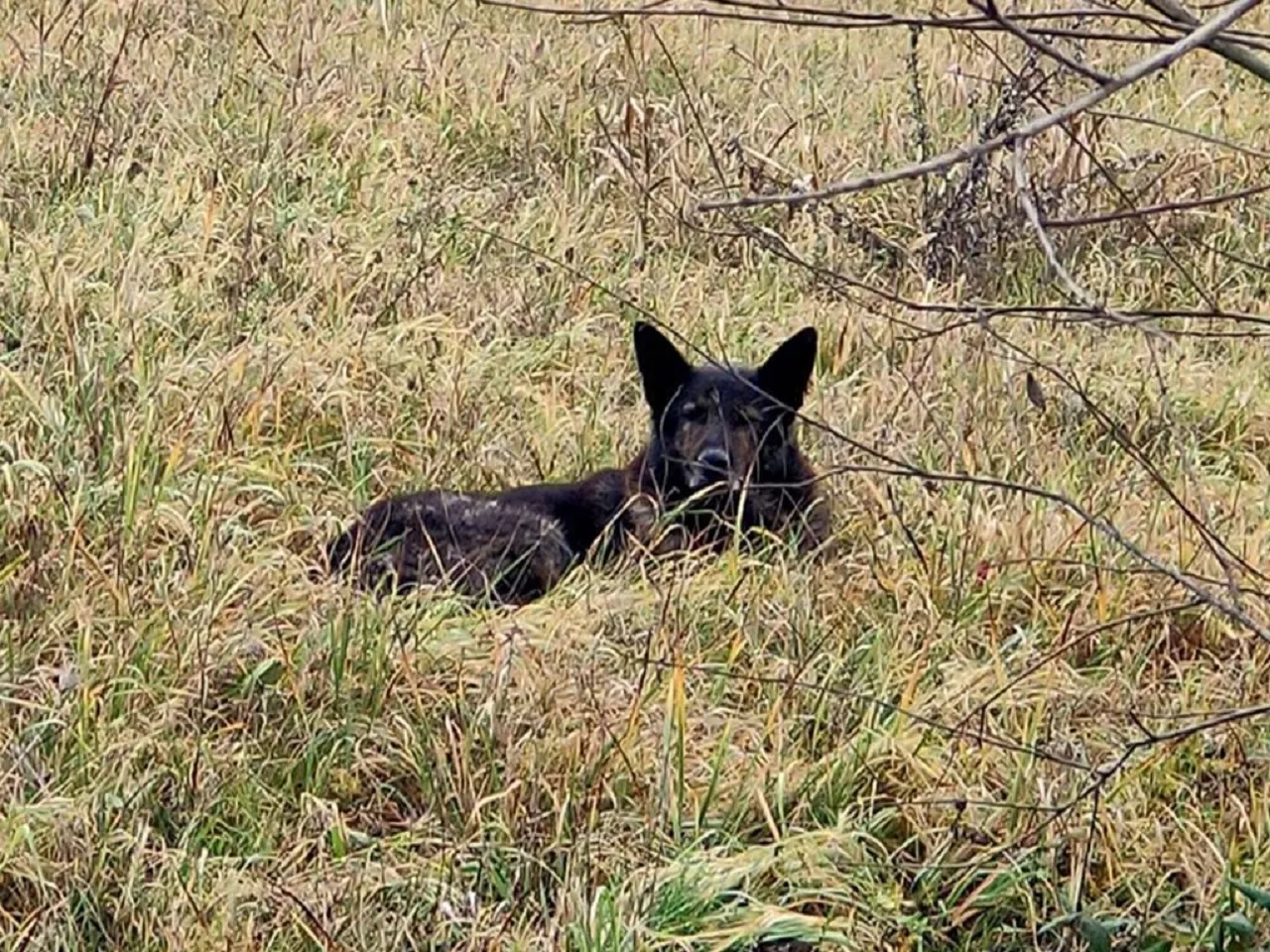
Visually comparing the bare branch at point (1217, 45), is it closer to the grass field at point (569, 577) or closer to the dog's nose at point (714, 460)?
the grass field at point (569, 577)

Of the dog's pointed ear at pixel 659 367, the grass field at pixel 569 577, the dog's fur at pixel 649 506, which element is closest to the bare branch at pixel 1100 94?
the grass field at pixel 569 577

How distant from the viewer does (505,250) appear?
747cm

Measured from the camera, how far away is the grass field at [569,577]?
3818 mm

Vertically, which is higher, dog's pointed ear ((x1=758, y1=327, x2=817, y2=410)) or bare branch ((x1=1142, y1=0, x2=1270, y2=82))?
bare branch ((x1=1142, y1=0, x2=1270, y2=82))

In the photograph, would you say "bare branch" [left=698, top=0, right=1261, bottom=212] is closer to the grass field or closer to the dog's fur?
the grass field

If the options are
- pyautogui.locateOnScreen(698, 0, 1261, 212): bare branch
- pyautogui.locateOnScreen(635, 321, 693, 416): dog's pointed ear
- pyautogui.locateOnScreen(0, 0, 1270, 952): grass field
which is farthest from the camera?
pyautogui.locateOnScreen(635, 321, 693, 416): dog's pointed ear

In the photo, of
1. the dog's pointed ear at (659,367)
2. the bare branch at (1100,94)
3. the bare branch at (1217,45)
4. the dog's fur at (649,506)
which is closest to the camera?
the bare branch at (1100,94)

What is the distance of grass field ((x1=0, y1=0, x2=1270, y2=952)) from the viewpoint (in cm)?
382

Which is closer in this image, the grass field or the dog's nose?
the grass field

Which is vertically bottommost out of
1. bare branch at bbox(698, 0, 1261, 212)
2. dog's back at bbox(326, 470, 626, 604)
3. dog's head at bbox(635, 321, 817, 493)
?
dog's back at bbox(326, 470, 626, 604)

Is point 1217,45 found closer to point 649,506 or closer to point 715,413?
point 649,506

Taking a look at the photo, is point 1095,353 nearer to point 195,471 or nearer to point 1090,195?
point 1090,195

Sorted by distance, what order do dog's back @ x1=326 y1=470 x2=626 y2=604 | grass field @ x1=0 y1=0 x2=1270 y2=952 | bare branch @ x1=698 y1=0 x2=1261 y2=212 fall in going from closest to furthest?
bare branch @ x1=698 y1=0 x2=1261 y2=212 < grass field @ x1=0 y1=0 x2=1270 y2=952 < dog's back @ x1=326 y1=470 x2=626 y2=604

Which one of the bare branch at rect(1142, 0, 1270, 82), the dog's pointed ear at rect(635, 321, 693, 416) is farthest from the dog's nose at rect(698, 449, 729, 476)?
the bare branch at rect(1142, 0, 1270, 82)
